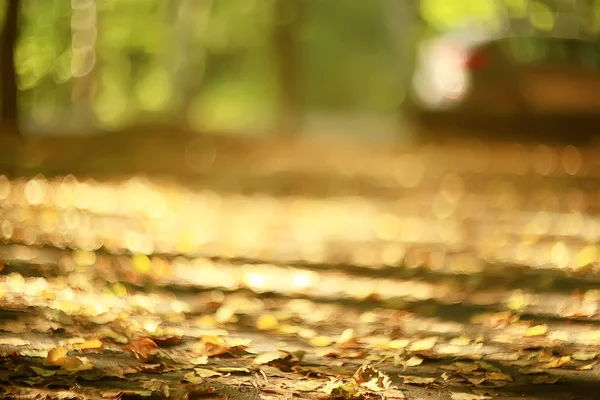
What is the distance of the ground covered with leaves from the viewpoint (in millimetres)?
3697

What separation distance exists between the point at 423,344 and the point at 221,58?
3452cm

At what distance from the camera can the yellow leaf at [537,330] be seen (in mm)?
4574

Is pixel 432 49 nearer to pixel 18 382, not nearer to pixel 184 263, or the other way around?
pixel 184 263

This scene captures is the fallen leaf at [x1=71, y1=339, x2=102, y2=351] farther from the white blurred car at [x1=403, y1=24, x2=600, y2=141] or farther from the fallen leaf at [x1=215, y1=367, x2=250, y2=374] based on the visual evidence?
the white blurred car at [x1=403, y1=24, x2=600, y2=141]

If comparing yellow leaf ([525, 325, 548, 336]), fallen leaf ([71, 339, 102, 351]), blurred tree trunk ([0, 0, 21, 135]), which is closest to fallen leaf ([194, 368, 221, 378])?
fallen leaf ([71, 339, 102, 351])

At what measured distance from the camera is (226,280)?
19.7 feet

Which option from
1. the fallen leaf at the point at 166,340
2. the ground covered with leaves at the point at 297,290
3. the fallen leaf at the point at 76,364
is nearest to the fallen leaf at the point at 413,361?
the ground covered with leaves at the point at 297,290

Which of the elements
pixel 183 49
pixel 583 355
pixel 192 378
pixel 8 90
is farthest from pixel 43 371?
pixel 183 49

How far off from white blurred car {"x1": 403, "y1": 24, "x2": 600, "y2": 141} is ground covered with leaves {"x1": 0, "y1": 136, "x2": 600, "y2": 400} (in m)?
5.00

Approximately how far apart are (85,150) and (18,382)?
428 inches

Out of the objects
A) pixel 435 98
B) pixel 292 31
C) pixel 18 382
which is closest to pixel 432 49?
pixel 435 98

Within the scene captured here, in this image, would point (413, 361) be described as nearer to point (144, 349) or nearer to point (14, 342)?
point (144, 349)

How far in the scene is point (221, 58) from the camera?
38.1 meters

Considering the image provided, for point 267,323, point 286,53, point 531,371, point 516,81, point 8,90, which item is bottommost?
point 531,371
